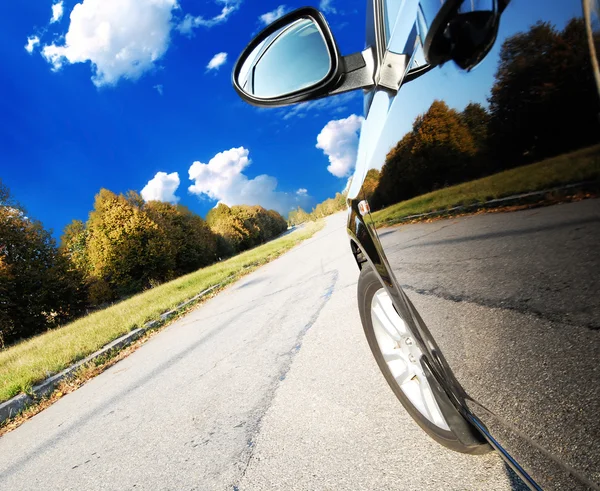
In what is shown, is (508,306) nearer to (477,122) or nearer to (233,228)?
(477,122)

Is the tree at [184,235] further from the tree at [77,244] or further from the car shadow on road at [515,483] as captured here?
the car shadow on road at [515,483]

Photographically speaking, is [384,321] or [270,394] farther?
[270,394]

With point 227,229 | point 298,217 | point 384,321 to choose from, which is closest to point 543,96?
point 384,321

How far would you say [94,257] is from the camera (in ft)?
65.8

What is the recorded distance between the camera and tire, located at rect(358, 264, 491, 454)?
1467 mm

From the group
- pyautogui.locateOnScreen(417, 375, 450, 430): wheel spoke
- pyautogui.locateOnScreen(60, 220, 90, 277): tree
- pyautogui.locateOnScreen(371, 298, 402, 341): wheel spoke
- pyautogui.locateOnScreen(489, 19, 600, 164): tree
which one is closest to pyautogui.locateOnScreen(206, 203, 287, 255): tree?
pyautogui.locateOnScreen(60, 220, 90, 277): tree

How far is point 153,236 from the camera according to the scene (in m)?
22.2

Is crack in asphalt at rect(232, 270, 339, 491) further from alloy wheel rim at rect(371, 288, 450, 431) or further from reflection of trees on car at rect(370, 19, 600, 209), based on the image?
reflection of trees on car at rect(370, 19, 600, 209)

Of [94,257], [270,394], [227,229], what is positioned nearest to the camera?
[270,394]

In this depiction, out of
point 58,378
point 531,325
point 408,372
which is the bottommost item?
point 408,372

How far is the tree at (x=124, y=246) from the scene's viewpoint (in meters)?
20.1

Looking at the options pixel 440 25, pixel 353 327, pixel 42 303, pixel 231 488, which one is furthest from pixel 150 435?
pixel 42 303

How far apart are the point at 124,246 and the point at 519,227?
22.7m

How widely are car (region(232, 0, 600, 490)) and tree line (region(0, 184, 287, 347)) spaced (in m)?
17.5
